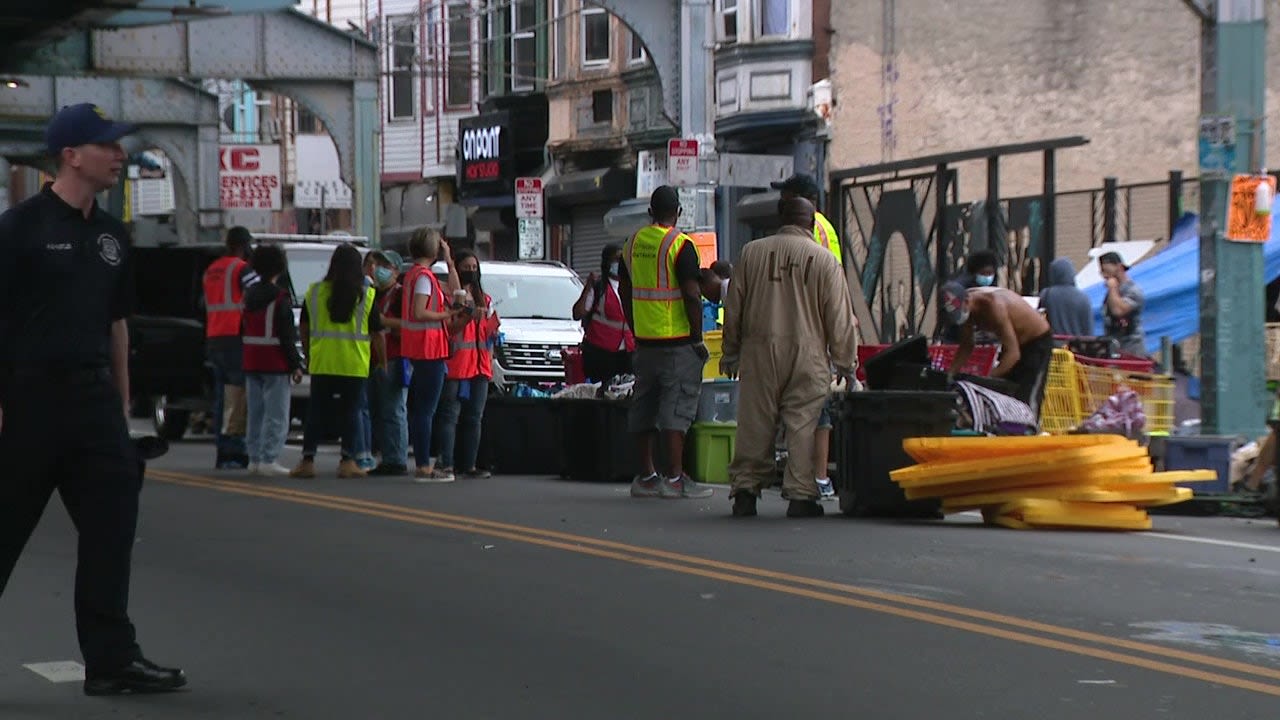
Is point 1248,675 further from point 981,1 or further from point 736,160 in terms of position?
point 981,1

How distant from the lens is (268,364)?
18.9 metres

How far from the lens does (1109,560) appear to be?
11336 mm

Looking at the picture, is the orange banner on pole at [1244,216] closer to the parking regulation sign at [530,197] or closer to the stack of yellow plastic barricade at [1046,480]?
the stack of yellow plastic barricade at [1046,480]

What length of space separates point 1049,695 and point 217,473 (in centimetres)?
1257

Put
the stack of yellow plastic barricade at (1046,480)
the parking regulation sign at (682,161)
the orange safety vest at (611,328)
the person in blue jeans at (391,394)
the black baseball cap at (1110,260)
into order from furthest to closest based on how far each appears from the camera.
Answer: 1. the parking regulation sign at (682,161)
2. the black baseball cap at (1110,260)
3. the orange safety vest at (611,328)
4. the person in blue jeans at (391,394)
5. the stack of yellow plastic barricade at (1046,480)

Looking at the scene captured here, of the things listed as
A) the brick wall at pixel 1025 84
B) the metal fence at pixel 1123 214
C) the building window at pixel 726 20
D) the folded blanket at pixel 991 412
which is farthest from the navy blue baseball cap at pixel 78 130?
the building window at pixel 726 20

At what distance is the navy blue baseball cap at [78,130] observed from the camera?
285 inches

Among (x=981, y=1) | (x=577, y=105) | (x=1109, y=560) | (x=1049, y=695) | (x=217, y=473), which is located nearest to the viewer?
(x=1049, y=695)

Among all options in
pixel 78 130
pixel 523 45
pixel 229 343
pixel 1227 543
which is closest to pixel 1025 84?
pixel 523 45

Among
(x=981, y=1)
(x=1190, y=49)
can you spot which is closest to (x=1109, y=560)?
(x=1190, y=49)

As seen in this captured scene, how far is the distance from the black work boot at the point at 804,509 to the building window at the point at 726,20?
23697 mm

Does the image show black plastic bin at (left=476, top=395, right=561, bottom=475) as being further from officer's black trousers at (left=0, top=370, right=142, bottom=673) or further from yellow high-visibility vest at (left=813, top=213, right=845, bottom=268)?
officer's black trousers at (left=0, top=370, right=142, bottom=673)

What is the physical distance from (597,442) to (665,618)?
9017 mm

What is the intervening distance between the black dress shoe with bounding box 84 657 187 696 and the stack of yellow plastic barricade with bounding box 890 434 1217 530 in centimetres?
656
